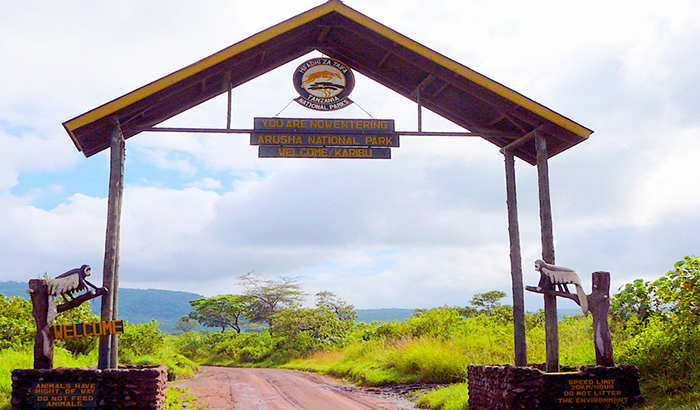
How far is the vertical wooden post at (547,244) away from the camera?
33.4 ft

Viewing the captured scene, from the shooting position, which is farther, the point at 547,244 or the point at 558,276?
the point at 547,244

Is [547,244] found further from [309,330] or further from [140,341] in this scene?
[309,330]

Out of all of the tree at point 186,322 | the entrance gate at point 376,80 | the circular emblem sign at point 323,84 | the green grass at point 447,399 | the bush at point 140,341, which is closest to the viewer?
the entrance gate at point 376,80

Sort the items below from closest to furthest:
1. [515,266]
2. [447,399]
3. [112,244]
A: [112,244], [515,266], [447,399]

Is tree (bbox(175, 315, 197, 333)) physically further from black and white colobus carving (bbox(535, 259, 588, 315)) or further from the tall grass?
black and white colobus carving (bbox(535, 259, 588, 315))

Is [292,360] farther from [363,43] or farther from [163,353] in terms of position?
[363,43]

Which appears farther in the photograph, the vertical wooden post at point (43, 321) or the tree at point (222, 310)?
the tree at point (222, 310)

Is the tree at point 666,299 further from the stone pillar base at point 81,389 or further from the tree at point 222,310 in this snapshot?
the tree at point 222,310

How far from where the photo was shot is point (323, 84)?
11.8 metres

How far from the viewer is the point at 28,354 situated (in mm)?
16719

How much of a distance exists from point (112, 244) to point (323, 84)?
4.88 metres

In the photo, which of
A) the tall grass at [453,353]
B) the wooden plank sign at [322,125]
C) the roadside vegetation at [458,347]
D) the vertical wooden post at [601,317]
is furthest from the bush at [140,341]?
the vertical wooden post at [601,317]

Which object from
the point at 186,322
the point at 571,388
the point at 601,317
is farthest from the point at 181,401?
the point at 186,322

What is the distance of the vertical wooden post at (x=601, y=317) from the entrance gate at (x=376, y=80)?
807mm
